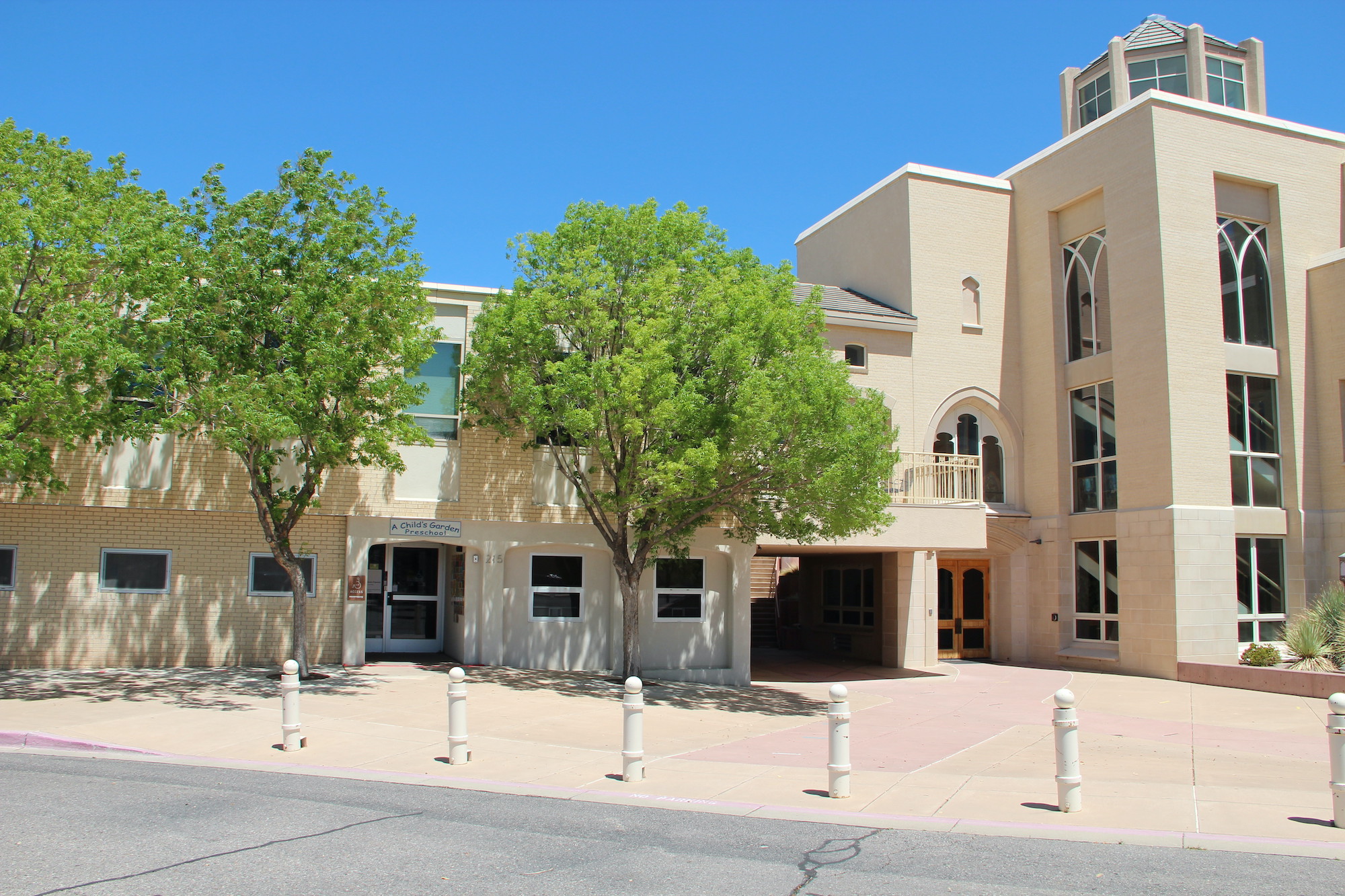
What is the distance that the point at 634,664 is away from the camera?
15.7m

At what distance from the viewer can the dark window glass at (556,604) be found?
1725 centimetres

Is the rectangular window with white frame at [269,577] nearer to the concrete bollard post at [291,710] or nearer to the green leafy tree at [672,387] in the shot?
the green leafy tree at [672,387]

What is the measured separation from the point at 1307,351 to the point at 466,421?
665 inches

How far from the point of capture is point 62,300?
12852mm

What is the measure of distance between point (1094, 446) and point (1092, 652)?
427 cm

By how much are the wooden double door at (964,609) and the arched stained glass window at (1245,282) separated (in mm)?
7162

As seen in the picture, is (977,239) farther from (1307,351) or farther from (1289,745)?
(1289,745)

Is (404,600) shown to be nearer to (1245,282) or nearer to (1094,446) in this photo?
(1094,446)

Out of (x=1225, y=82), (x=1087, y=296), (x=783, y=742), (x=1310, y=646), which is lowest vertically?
(x=783, y=742)

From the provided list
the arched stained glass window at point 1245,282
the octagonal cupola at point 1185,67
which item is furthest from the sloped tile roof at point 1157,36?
the arched stained glass window at point 1245,282

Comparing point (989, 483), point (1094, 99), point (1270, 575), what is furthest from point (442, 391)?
point (1094, 99)

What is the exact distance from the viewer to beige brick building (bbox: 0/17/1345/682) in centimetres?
1573

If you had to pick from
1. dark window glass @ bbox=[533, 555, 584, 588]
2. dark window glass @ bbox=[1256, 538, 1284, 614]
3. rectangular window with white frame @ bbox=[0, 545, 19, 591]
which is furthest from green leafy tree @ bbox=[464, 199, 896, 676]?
dark window glass @ bbox=[1256, 538, 1284, 614]

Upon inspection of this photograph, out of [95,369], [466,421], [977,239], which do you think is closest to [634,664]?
[466,421]
